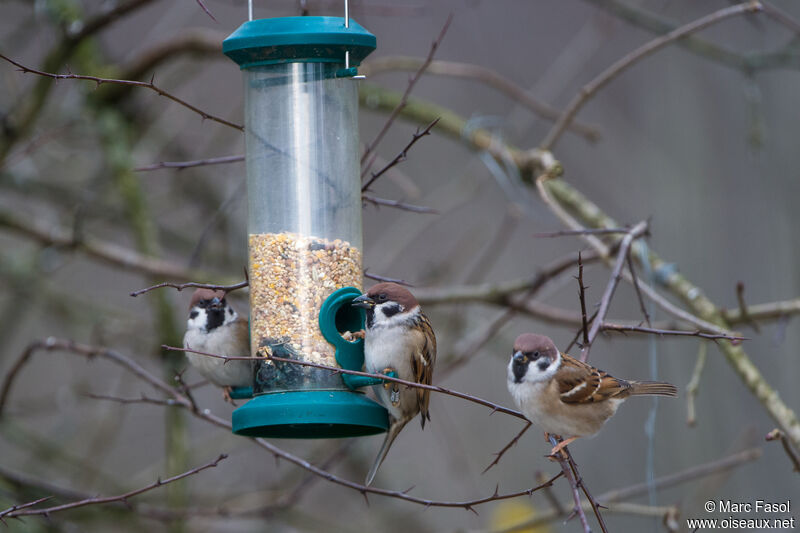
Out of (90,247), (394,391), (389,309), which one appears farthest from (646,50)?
(90,247)

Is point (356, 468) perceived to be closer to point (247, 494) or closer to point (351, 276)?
point (247, 494)

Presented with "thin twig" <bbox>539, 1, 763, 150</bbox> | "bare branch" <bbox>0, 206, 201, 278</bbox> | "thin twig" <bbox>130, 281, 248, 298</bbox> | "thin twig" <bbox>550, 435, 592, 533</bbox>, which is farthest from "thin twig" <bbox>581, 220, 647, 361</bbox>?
"bare branch" <bbox>0, 206, 201, 278</bbox>

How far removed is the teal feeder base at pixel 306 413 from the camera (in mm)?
3330

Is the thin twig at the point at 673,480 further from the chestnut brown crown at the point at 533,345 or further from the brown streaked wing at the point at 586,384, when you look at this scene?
the chestnut brown crown at the point at 533,345

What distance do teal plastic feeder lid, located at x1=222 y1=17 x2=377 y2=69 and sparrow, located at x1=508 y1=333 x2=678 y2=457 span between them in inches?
50.0

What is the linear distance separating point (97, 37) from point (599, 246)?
3.25 meters

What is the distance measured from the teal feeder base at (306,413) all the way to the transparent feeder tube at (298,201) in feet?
0.65

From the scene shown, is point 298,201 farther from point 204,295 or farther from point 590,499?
point 590,499

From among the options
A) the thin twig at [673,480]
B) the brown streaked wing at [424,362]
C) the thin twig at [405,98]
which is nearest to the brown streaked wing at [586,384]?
the thin twig at [673,480]

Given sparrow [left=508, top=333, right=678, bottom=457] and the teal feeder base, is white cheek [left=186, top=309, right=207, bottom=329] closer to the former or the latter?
the teal feeder base

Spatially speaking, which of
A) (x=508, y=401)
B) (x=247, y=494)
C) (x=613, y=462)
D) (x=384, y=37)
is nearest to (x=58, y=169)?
(x=247, y=494)

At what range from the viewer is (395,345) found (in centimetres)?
358

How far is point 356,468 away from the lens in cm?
617

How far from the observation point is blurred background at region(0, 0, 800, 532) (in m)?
5.10
